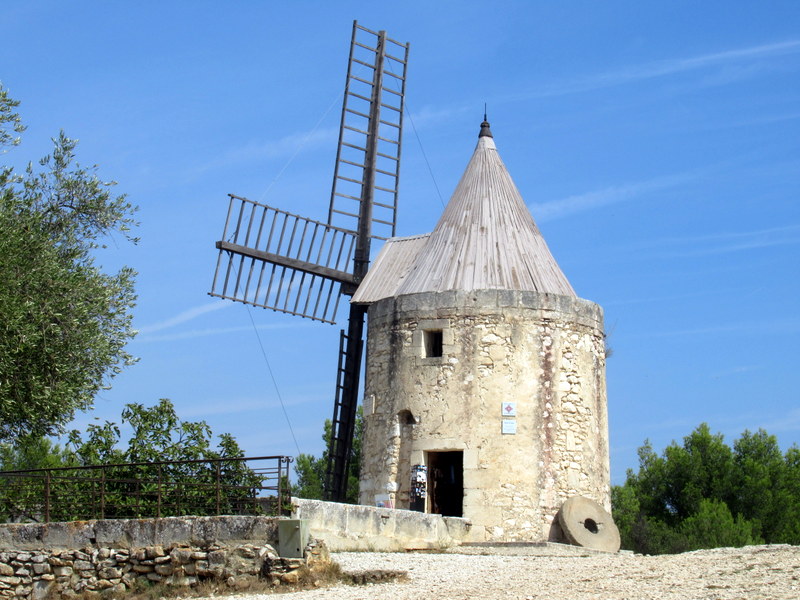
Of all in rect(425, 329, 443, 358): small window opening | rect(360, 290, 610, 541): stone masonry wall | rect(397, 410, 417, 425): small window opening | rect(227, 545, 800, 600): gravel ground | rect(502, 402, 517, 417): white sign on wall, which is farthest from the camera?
rect(425, 329, 443, 358): small window opening

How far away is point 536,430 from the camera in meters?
14.9

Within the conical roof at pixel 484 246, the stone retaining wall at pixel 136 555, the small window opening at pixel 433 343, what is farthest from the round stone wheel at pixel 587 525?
the stone retaining wall at pixel 136 555

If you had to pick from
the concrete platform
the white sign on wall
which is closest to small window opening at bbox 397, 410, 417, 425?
the white sign on wall

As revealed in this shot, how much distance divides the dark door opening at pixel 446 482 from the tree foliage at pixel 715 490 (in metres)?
8.66

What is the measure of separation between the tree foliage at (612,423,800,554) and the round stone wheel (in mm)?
8884

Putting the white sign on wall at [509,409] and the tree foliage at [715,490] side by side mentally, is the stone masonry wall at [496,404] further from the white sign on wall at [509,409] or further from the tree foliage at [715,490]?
the tree foliage at [715,490]

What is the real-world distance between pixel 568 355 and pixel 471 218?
2725 mm

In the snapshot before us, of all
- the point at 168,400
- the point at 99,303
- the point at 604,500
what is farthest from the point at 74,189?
the point at 604,500

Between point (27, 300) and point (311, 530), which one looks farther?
point (27, 300)

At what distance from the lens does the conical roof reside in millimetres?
15906

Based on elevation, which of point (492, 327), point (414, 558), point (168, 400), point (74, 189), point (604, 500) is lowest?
point (414, 558)

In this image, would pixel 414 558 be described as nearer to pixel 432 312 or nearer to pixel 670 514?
pixel 432 312

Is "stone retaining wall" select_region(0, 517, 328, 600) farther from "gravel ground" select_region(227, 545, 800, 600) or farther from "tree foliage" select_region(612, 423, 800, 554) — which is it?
"tree foliage" select_region(612, 423, 800, 554)

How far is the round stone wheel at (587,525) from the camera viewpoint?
1441 cm
